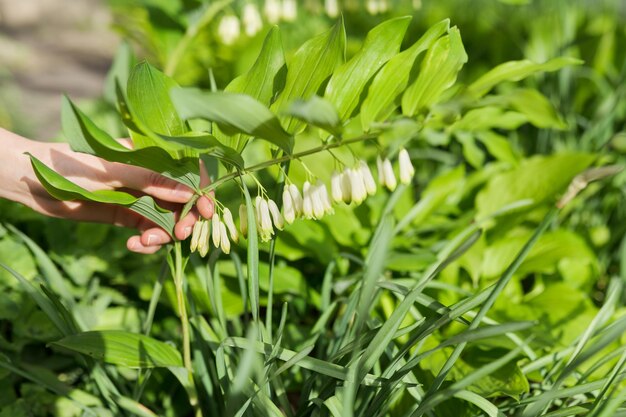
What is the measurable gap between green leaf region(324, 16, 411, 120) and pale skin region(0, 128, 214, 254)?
0.24 metres

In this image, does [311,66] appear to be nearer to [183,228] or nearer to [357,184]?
[357,184]

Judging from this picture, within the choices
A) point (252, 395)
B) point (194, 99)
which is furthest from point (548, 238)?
point (194, 99)

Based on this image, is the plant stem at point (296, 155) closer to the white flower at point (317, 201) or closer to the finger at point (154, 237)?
the white flower at point (317, 201)

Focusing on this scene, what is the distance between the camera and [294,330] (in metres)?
1.27

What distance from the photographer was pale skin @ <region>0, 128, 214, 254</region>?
969 mm

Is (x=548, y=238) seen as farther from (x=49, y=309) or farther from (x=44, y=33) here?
(x=44, y=33)

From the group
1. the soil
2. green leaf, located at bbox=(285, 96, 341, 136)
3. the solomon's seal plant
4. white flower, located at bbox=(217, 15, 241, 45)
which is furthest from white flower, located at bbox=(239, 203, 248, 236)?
the soil

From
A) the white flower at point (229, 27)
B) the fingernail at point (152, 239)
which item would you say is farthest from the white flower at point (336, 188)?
the white flower at point (229, 27)

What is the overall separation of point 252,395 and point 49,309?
0.39 meters

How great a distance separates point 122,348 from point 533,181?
109 centimetres

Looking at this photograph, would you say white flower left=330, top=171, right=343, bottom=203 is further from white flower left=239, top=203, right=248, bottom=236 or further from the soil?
the soil

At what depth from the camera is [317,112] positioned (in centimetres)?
68

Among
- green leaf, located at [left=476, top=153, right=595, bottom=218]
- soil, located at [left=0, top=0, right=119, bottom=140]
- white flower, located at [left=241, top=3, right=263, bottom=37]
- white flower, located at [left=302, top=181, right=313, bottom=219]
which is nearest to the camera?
white flower, located at [left=302, top=181, right=313, bottom=219]

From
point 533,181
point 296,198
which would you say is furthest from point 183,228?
point 533,181
